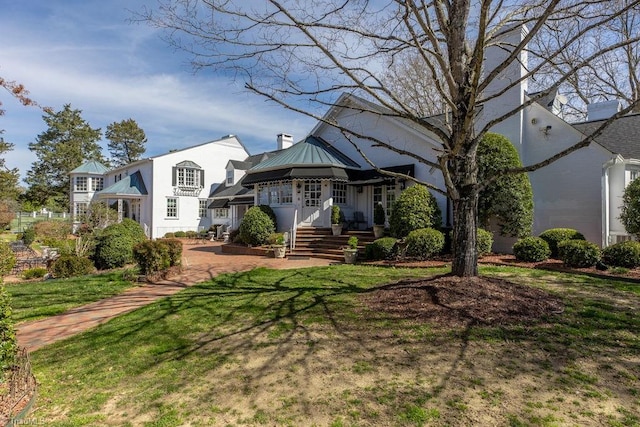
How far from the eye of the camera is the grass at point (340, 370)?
10.5 feet

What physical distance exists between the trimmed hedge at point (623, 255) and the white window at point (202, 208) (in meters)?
27.9

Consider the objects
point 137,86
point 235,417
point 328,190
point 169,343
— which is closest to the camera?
point 235,417

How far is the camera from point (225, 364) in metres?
4.31

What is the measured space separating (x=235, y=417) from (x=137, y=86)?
1266cm

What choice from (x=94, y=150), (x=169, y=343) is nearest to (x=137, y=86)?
(x=169, y=343)

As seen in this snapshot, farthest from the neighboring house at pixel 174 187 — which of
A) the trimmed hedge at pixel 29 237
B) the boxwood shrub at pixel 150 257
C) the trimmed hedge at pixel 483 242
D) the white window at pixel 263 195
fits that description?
the trimmed hedge at pixel 483 242

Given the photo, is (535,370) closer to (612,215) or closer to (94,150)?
(612,215)

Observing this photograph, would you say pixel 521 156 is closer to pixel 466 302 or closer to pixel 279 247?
pixel 279 247

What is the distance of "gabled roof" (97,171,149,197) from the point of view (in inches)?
1125

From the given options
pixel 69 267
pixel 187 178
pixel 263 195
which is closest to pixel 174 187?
pixel 187 178

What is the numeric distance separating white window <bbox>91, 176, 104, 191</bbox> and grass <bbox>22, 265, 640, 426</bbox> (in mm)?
36236

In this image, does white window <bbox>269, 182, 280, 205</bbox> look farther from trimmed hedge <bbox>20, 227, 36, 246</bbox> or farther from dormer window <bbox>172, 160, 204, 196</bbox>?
trimmed hedge <bbox>20, 227, 36, 246</bbox>

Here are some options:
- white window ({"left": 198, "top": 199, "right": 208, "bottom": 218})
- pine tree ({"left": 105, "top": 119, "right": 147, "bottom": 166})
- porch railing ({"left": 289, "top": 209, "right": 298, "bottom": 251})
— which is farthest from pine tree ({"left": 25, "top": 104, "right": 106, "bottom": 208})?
porch railing ({"left": 289, "top": 209, "right": 298, "bottom": 251})

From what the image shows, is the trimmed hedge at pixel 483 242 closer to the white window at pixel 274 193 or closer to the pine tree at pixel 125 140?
the white window at pixel 274 193
